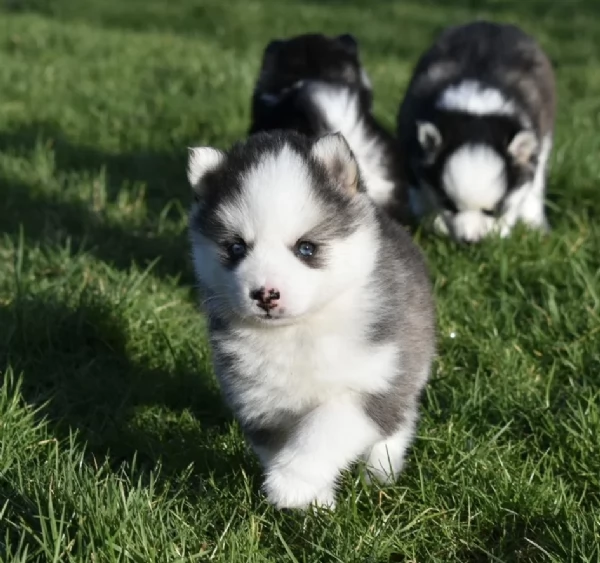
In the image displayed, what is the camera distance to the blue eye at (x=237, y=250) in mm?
3100

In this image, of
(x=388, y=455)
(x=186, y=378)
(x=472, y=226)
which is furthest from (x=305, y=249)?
(x=472, y=226)

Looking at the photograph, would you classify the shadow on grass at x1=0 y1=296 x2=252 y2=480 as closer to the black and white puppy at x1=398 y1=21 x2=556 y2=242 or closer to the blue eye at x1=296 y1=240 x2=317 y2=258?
the blue eye at x1=296 y1=240 x2=317 y2=258

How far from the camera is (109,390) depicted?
170 inches

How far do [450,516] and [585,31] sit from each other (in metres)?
11.5

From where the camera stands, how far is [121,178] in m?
7.12

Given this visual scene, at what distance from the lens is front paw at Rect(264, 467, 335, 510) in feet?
10.1

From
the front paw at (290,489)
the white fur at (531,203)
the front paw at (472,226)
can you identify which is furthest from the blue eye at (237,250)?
the white fur at (531,203)

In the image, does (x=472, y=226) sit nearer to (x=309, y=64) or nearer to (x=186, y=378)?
(x=309, y=64)

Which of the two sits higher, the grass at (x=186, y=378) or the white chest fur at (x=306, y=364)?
the white chest fur at (x=306, y=364)

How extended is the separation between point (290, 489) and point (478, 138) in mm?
3642

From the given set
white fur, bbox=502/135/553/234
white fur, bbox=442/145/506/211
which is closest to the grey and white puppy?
white fur, bbox=442/145/506/211

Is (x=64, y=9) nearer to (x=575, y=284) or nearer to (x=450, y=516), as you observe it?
(x=575, y=284)

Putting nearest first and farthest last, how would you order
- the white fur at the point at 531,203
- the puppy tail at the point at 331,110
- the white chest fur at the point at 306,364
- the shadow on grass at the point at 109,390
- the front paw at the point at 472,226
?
the white chest fur at the point at 306,364 < the shadow on grass at the point at 109,390 < the puppy tail at the point at 331,110 < the front paw at the point at 472,226 < the white fur at the point at 531,203

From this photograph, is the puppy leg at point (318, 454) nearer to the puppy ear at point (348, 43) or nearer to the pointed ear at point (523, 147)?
the pointed ear at point (523, 147)
